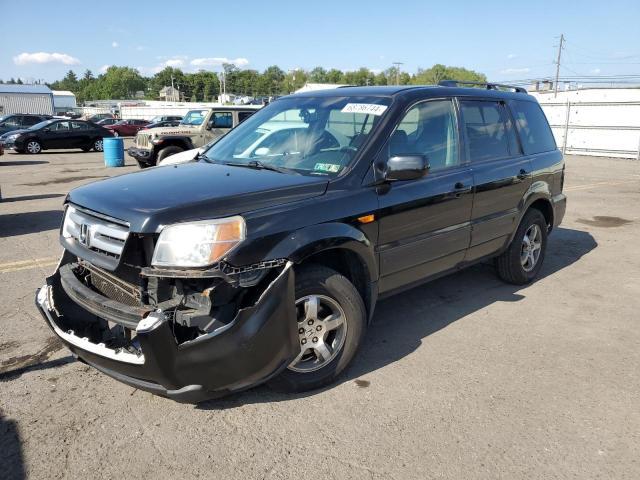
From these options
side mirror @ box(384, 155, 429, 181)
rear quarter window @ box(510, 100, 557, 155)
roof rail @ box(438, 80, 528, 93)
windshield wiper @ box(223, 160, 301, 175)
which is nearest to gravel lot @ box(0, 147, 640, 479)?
side mirror @ box(384, 155, 429, 181)

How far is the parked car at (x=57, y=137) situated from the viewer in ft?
71.6

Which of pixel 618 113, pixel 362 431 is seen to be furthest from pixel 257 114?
pixel 618 113

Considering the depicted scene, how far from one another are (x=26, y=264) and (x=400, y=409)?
4861 mm

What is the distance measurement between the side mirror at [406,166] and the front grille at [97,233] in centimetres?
170

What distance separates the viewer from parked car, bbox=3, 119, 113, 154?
2181cm

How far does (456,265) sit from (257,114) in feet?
7.28

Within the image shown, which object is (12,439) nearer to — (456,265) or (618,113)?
(456,265)

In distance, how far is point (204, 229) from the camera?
276 cm

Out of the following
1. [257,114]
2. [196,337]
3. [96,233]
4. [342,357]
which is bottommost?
[342,357]

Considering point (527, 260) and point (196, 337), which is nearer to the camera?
point (196, 337)

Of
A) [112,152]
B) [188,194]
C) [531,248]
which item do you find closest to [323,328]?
[188,194]

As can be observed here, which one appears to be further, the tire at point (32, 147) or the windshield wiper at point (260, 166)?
the tire at point (32, 147)

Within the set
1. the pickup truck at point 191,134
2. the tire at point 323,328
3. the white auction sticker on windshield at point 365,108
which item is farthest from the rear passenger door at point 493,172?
the pickup truck at point 191,134

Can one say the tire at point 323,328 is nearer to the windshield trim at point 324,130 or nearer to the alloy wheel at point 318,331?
the alloy wheel at point 318,331
